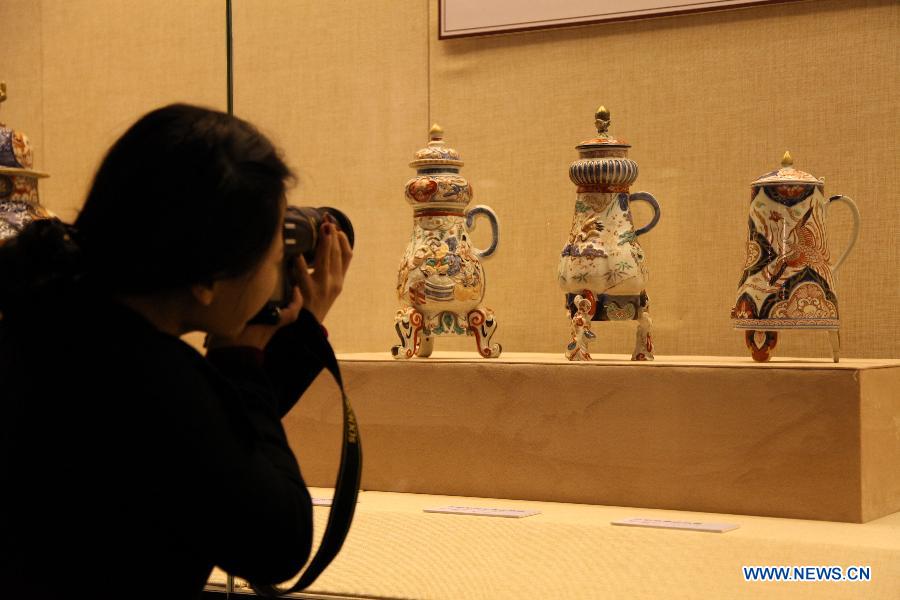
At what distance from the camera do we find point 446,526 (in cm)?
134

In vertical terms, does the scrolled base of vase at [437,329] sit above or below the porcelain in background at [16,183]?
below

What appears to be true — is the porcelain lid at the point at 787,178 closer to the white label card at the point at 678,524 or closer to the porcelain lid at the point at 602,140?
the porcelain lid at the point at 602,140

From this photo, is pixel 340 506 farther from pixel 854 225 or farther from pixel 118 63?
pixel 854 225

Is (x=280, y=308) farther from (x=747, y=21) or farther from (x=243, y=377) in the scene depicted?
(x=747, y=21)

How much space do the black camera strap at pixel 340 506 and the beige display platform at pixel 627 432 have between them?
741mm

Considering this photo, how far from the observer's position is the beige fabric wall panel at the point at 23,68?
1.35m

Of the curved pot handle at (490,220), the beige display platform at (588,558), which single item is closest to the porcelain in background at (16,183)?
the beige display platform at (588,558)

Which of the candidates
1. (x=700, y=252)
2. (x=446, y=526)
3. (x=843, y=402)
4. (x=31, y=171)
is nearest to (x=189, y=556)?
(x=446, y=526)

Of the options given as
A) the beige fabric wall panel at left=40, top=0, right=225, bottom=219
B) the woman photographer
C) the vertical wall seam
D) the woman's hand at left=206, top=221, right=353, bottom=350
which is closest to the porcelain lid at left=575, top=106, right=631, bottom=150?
the beige fabric wall panel at left=40, top=0, right=225, bottom=219

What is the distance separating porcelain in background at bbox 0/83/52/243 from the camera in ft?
4.18

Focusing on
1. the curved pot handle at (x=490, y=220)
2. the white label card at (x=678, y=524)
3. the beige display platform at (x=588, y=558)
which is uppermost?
the curved pot handle at (x=490, y=220)

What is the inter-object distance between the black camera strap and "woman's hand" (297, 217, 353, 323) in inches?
1.2

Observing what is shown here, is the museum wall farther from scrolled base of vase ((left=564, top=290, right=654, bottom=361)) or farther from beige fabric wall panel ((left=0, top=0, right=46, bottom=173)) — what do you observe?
scrolled base of vase ((left=564, top=290, right=654, bottom=361))

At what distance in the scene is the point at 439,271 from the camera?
1771mm
